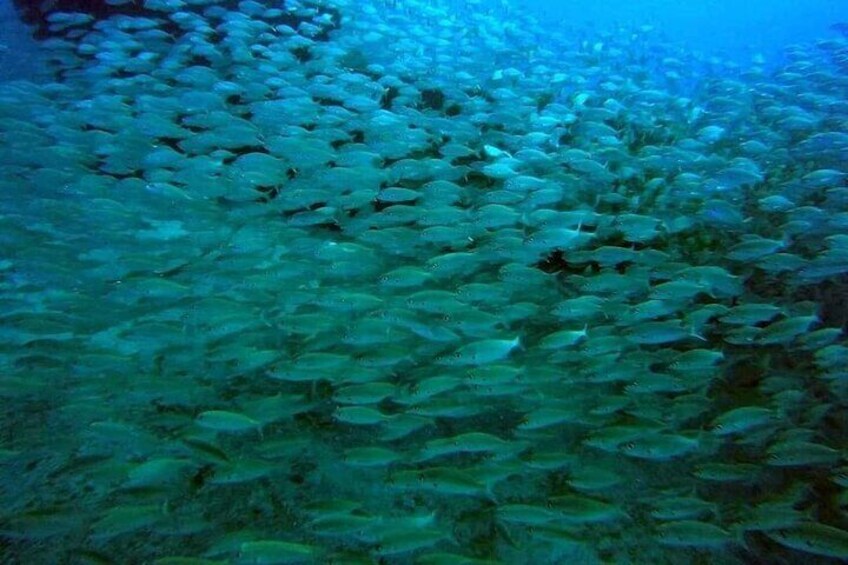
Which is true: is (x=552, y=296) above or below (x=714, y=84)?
below

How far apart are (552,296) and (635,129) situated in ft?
15.2

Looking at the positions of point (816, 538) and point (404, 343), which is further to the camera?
point (404, 343)

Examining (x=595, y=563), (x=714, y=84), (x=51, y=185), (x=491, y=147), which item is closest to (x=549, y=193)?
(x=491, y=147)

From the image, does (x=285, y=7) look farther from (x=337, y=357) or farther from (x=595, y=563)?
(x=595, y=563)

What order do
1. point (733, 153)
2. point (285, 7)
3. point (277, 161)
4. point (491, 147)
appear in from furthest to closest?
1. point (285, 7)
2. point (733, 153)
3. point (491, 147)
4. point (277, 161)

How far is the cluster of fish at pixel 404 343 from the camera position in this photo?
3619 mm

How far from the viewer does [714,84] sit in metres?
10.8

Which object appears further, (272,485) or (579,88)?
(579,88)

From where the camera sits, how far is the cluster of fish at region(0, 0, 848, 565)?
11.9ft

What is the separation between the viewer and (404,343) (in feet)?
16.1

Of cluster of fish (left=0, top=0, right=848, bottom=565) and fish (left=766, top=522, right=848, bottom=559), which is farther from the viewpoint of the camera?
cluster of fish (left=0, top=0, right=848, bottom=565)

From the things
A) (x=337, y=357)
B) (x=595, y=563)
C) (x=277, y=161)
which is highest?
(x=277, y=161)

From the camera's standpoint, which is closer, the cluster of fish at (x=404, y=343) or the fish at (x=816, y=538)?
the fish at (x=816, y=538)

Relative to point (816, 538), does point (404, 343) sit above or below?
below
